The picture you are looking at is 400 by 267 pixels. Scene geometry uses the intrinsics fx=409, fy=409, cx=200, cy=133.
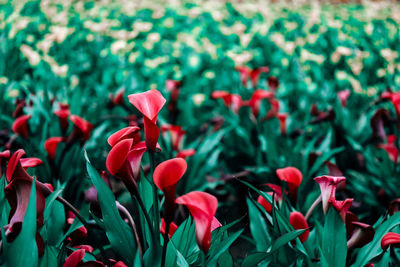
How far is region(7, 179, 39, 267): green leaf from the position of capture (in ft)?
2.88

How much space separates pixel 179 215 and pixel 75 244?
71 centimetres

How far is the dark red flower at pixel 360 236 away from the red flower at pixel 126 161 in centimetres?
58

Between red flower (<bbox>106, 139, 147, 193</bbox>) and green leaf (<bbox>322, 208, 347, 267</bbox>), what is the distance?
20.2 inches

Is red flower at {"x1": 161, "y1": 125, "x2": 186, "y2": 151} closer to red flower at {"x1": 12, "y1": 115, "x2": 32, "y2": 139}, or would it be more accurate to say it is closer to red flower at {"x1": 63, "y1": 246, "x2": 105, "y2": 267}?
red flower at {"x1": 12, "y1": 115, "x2": 32, "y2": 139}

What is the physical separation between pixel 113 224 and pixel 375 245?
0.70 m

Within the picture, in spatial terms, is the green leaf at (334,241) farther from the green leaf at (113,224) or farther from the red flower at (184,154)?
the red flower at (184,154)

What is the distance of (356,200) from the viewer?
2.14 metres

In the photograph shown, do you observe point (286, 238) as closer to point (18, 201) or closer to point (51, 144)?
point (18, 201)

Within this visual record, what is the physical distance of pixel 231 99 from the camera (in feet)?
7.95

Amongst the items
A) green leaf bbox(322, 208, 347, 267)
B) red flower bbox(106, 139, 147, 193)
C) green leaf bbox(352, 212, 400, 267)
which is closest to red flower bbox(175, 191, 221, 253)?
red flower bbox(106, 139, 147, 193)

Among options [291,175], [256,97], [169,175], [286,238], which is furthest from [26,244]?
[256,97]

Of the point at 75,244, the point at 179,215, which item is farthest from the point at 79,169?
the point at 75,244

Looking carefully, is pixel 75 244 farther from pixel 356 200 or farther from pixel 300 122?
pixel 300 122

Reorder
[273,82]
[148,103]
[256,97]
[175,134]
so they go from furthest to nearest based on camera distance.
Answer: [273,82] < [256,97] < [175,134] < [148,103]
